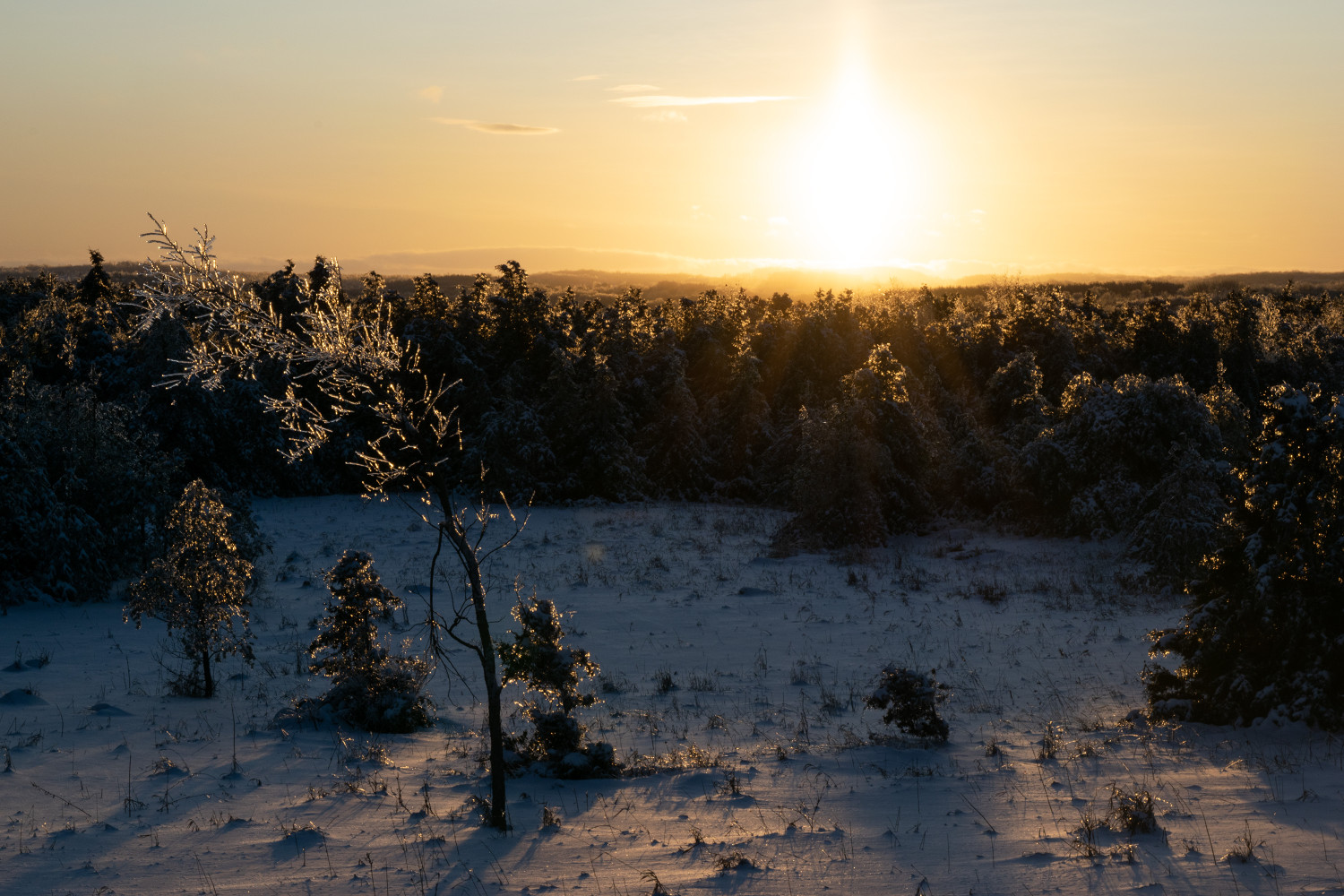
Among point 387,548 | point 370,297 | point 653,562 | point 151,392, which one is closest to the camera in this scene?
point 653,562

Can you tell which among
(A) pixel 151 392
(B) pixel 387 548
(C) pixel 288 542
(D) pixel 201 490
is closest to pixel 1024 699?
(D) pixel 201 490

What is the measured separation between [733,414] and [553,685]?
22877 mm

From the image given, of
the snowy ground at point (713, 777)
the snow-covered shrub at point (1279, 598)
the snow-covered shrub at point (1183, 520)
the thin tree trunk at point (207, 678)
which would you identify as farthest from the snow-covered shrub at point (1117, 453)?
the thin tree trunk at point (207, 678)

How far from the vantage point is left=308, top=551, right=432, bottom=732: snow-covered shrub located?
10070 millimetres

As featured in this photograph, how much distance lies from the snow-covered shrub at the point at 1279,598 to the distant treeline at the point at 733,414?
807mm

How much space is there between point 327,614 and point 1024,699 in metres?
10.6

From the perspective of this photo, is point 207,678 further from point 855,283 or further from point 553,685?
point 855,283

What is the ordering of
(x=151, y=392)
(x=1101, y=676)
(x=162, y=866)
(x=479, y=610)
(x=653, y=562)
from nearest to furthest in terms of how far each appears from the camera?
(x=162, y=866) → (x=479, y=610) → (x=1101, y=676) → (x=653, y=562) → (x=151, y=392)

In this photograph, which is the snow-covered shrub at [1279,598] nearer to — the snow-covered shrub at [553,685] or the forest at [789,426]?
the forest at [789,426]

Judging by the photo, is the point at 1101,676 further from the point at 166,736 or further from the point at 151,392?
the point at 151,392

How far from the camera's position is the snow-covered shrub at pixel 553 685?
8.41m

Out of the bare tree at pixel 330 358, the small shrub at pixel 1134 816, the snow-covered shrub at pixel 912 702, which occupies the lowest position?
the snow-covered shrub at pixel 912 702

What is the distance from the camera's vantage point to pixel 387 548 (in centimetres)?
2123

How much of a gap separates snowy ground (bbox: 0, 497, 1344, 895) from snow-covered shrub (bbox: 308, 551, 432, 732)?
1.14 feet
